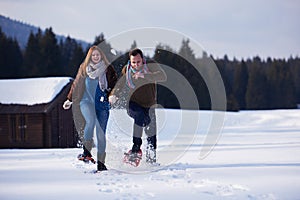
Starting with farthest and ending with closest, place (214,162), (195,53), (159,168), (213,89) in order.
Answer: (195,53) < (213,89) < (214,162) < (159,168)

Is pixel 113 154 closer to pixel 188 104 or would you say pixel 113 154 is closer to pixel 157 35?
pixel 157 35

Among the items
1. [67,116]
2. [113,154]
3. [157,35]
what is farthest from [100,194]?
[67,116]

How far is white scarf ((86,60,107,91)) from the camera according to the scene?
5121 mm

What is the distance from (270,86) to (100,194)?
4667cm

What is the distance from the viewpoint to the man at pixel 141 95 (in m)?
5.11

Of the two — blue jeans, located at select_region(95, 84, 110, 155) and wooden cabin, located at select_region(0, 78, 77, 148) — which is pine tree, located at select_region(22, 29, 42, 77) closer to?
wooden cabin, located at select_region(0, 78, 77, 148)

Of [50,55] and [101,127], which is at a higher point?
[50,55]

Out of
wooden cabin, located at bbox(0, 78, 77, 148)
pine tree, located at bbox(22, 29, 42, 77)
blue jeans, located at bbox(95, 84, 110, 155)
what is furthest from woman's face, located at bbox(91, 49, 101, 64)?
pine tree, located at bbox(22, 29, 42, 77)

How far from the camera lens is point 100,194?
3.50 meters

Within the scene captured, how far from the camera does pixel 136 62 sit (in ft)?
16.7

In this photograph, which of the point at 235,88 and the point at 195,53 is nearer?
the point at 195,53

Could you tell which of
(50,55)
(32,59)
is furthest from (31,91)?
(32,59)

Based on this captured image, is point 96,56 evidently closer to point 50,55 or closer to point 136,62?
point 136,62

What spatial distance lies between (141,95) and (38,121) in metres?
10.3
